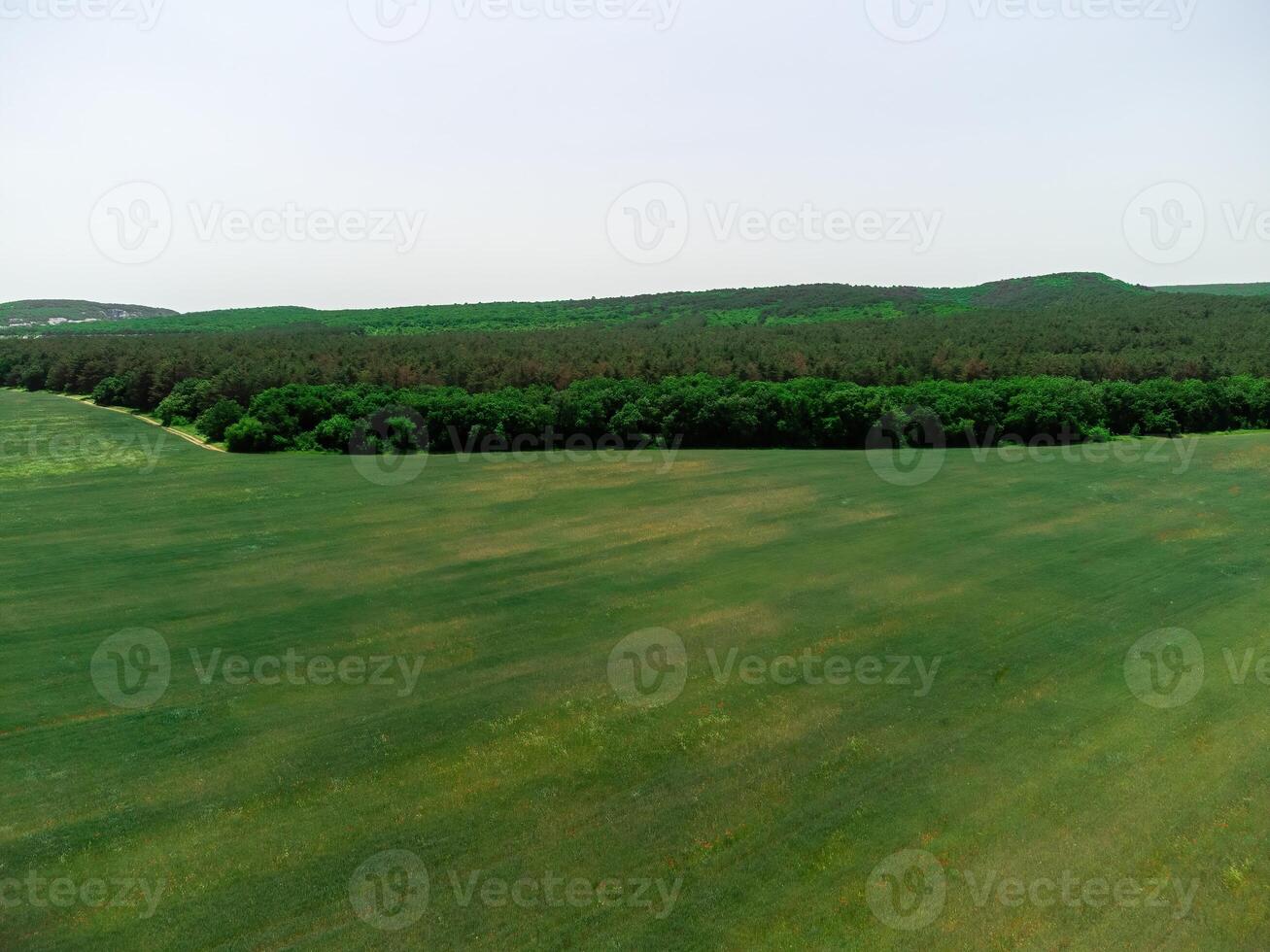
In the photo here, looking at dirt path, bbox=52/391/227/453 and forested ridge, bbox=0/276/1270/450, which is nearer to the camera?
forested ridge, bbox=0/276/1270/450

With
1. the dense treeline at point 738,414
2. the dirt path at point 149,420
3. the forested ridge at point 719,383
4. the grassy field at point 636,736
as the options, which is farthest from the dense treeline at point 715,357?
the grassy field at point 636,736

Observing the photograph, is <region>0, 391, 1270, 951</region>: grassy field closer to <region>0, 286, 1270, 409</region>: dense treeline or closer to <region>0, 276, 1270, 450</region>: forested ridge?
<region>0, 276, 1270, 450</region>: forested ridge

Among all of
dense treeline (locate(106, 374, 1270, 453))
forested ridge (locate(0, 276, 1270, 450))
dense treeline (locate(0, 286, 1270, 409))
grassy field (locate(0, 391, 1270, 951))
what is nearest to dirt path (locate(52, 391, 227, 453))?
forested ridge (locate(0, 276, 1270, 450))

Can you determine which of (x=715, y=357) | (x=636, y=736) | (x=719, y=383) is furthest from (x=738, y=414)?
(x=636, y=736)

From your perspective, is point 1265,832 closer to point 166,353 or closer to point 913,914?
point 913,914

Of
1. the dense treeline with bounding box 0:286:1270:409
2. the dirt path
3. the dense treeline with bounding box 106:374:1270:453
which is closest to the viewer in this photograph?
the dense treeline with bounding box 106:374:1270:453

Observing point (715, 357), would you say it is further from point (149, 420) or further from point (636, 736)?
point (636, 736)

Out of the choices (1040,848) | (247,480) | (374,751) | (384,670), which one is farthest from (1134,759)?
(247,480)
